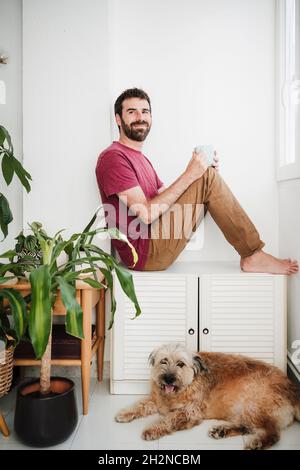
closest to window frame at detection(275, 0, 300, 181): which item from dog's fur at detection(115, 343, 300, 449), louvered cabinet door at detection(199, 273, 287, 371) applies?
louvered cabinet door at detection(199, 273, 287, 371)

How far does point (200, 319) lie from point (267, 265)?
444mm

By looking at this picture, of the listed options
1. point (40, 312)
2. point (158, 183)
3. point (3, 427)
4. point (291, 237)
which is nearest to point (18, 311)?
point (40, 312)

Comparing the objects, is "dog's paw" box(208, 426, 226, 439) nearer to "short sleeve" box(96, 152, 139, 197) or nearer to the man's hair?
"short sleeve" box(96, 152, 139, 197)

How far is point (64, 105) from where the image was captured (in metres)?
2.34

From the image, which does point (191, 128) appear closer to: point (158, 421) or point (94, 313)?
point (94, 313)

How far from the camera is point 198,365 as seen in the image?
187cm

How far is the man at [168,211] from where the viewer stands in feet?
6.98

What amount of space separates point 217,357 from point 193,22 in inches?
74.8

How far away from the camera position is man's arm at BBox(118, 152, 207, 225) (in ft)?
6.95

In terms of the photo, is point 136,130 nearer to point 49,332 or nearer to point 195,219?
point 195,219

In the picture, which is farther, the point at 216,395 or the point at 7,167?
the point at 7,167

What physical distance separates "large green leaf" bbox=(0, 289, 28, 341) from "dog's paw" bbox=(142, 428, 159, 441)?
0.65 meters

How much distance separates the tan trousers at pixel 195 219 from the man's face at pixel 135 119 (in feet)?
1.49

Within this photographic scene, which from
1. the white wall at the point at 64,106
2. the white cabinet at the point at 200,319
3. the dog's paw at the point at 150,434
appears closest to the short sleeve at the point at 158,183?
the white wall at the point at 64,106
